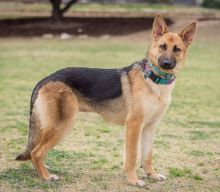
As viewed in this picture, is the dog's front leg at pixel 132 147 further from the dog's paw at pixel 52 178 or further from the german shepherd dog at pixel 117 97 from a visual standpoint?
the dog's paw at pixel 52 178

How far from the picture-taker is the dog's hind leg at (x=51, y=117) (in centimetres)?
662

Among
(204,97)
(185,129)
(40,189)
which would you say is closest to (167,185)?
(40,189)

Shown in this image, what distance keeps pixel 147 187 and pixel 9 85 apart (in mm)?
9093

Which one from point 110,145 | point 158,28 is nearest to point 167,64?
point 158,28

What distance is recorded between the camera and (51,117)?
662cm

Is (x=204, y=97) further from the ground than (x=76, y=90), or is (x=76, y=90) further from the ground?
(x=76, y=90)

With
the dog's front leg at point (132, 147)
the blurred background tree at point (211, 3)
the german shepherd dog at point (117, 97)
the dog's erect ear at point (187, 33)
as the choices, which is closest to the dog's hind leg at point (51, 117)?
the german shepherd dog at point (117, 97)

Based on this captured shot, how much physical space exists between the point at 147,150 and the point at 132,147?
1.44 ft

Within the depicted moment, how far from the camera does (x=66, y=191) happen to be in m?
6.32

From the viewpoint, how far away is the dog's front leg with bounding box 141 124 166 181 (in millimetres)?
6988

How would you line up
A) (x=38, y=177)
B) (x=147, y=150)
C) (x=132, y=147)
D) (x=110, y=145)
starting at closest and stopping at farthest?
(x=132, y=147), (x=38, y=177), (x=147, y=150), (x=110, y=145)

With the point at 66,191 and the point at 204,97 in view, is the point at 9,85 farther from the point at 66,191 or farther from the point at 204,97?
the point at 66,191

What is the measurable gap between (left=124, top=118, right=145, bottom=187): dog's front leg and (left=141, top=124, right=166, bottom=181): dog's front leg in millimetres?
351

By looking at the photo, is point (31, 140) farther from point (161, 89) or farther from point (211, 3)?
point (211, 3)
